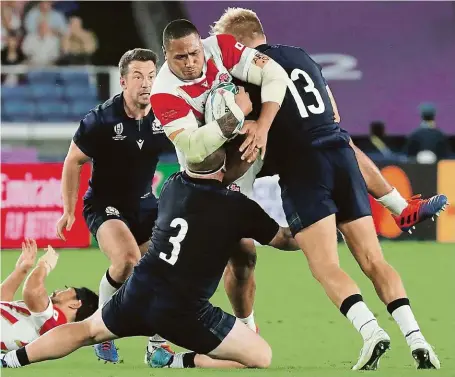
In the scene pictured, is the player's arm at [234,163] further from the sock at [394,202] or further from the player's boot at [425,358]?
the sock at [394,202]

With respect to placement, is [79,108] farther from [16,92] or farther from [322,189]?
[322,189]

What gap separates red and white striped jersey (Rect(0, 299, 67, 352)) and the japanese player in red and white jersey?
4.93ft

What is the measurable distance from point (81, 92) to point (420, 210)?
39.9 feet

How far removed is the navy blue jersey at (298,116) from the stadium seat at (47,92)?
12543 mm

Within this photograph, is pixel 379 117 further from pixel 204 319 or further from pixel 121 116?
pixel 204 319

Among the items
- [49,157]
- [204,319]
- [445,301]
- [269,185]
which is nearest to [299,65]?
[204,319]

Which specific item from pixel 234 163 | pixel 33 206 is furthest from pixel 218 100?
pixel 33 206

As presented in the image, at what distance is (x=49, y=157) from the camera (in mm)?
18000

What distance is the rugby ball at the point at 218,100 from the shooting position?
6539mm

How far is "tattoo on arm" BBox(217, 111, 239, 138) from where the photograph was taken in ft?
21.0

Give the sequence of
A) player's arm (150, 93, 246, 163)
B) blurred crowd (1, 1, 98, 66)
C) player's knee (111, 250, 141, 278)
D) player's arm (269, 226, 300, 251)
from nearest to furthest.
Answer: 1. player's arm (150, 93, 246, 163)
2. player's arm (269, 226, 300, 251)
3. player's knee (111, 250, 141, 278)
4. blurred crowd (1, 1, 98, 66)

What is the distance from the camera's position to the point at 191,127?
6.54 metres

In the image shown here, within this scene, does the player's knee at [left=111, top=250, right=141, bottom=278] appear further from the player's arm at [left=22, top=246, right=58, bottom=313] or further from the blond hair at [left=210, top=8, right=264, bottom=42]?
the blond hair at [left=210, top=8, right=264, bottom=42]

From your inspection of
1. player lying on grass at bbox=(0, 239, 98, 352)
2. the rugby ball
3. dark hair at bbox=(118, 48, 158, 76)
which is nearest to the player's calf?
the rugby ball
